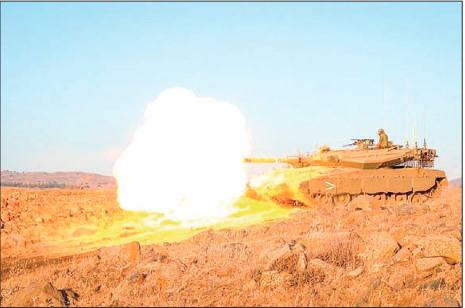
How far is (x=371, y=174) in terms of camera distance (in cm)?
2319

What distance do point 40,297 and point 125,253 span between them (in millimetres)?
3737

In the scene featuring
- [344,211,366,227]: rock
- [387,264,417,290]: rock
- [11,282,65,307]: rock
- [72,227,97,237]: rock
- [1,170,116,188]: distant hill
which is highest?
[11,282,65,307]: rock

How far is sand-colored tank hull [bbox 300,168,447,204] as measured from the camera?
22578 mm

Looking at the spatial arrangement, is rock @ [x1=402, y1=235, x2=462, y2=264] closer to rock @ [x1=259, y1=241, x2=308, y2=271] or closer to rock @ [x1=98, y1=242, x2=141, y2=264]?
rock @ [x1=259, y1=241, x2=308, y2=271]

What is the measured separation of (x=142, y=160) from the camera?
24.3 m

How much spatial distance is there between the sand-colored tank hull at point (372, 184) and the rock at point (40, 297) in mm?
16720

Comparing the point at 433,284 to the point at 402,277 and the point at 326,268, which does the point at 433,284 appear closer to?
the point at 402,277

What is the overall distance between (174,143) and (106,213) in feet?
16.8

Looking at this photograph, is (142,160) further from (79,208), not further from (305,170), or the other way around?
(305,170)

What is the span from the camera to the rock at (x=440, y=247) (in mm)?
9078

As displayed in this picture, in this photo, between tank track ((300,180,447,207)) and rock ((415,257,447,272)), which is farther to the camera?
tank track ((300,180,447,207))

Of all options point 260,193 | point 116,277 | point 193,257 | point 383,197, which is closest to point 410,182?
point 383,197

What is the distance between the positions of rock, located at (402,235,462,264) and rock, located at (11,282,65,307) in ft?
22.7

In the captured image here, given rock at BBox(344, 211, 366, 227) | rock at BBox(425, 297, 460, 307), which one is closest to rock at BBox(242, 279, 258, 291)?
rock at BBox(425, 297, 460, 307)
